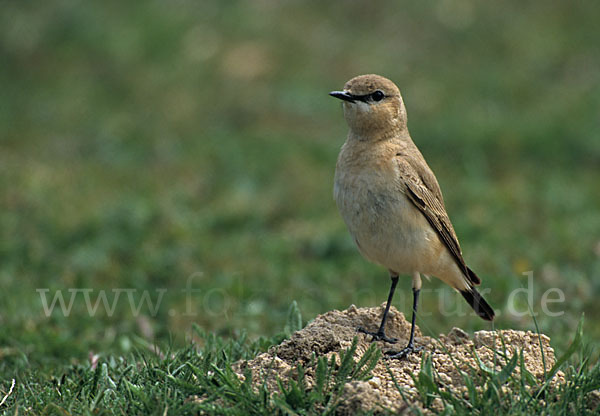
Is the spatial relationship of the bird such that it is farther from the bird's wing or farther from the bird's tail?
the bird's tail

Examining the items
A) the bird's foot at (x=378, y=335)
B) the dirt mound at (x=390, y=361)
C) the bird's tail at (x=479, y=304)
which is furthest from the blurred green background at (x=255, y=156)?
the bird's foot at (x=378, y=335)

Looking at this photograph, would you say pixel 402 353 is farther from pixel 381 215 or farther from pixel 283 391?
pixel 283 391

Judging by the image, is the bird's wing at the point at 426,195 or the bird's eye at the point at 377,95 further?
the bird's eye at the point at 377,95

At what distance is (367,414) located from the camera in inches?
151

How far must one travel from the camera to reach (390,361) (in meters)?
4.57

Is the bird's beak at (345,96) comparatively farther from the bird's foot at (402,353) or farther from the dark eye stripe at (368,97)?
the bird's foot at (402,353)

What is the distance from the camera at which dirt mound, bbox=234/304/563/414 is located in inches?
157

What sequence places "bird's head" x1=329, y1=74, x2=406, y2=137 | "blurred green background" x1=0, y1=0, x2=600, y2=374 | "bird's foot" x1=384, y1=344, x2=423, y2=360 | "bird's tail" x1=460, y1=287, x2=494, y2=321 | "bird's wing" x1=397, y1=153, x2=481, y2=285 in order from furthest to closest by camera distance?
"blurred green background" x1=0, y1=0, x2=600, y2=374
"bird's tail" x1=460, y1=287, x2=494, y2=321
"bird's head" x1=329, y1=74, x2=406, y2=137
"bird's wing" x1=397, y1=153, x2=481, y2=285
"bird's foot" x1=384, y1=344, x2=423, y2=360

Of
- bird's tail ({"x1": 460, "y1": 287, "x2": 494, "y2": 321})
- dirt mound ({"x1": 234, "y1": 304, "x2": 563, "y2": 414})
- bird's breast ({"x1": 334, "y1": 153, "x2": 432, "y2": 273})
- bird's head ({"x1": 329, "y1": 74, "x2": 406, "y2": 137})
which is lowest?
bird's tail ({"x1": 460, "y1": 287, "x2": 494, "y2": 321})

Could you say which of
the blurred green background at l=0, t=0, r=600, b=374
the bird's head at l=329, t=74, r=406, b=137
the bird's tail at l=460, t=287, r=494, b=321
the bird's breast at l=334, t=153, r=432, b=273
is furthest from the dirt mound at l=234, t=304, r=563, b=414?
the bird's head at l=329, t=74, r=406, b=137

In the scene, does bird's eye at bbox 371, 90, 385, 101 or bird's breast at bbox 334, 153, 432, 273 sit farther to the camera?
bird's eye at bbox 371, 90, 385, 101

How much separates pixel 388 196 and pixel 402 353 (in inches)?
38.1

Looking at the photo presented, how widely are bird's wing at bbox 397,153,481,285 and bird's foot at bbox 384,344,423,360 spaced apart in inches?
34.4

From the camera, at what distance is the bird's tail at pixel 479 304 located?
5.57m
